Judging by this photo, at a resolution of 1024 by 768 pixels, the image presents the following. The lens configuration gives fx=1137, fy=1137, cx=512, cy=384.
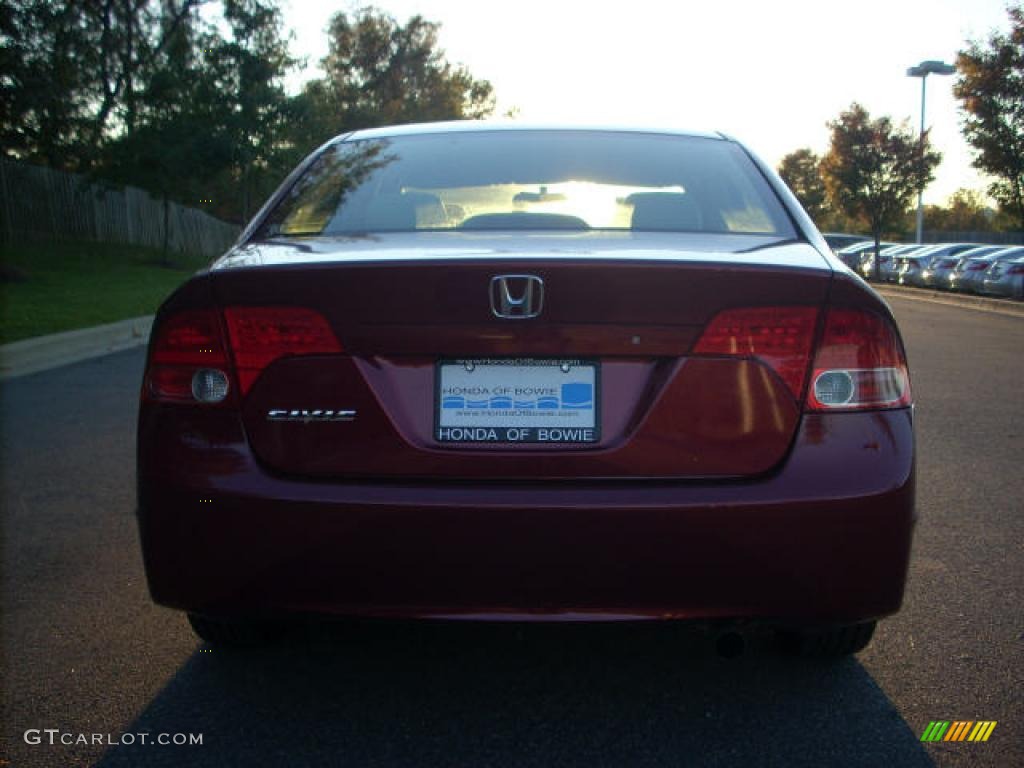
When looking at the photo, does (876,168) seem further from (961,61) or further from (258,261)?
(258,261)

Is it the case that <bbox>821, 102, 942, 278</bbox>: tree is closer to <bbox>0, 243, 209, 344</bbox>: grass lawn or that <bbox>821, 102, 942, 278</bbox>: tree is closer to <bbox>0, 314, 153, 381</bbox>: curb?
<bbox>0, 243, 209, 344</bbox>: grass lawn

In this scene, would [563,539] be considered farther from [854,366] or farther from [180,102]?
[180,102]

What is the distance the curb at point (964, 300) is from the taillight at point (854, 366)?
16345mm

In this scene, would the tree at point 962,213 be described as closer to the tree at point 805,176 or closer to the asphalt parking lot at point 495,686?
the tree at point 805,176

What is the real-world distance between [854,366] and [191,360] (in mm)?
1512

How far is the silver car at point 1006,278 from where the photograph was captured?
24.2 meters

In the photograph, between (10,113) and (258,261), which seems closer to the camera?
(258,261)

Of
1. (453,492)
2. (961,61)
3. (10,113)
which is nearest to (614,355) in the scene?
(453,492)

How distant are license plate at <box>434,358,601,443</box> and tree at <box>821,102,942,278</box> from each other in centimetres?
3682

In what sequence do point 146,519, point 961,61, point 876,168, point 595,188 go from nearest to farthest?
point 146,519 → point 595,188 → point 961,61 → point 876,168

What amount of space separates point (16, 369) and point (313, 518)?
28.4ft

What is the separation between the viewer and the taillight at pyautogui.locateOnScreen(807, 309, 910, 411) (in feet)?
8.30

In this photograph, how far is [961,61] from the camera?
1047 inches

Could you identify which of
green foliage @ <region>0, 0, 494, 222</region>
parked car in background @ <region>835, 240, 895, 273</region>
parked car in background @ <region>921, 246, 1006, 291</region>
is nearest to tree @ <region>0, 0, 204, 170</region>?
green foliage @ <region>0, 0, 494, 222</region>
